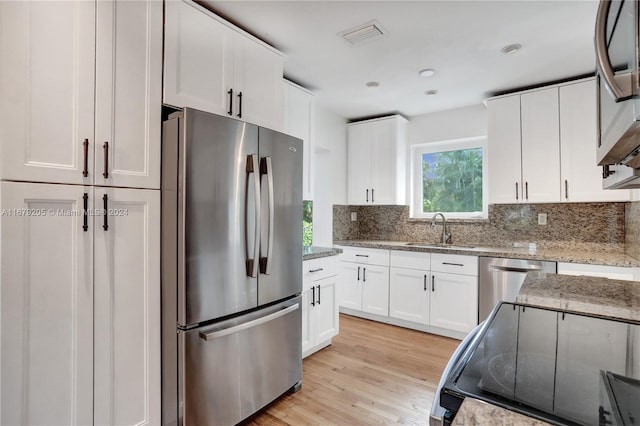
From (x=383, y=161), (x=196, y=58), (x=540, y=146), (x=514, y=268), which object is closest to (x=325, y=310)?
(x=514, y=268)

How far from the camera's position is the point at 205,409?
165 cm

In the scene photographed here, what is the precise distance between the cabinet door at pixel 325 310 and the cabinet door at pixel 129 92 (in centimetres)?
165

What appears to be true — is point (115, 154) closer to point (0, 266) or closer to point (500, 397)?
point (0, 266)

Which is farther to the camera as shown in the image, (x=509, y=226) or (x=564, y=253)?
(x=509, y=226)

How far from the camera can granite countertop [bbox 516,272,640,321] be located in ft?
3.56

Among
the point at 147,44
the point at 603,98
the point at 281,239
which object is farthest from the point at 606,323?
the point at 147,44

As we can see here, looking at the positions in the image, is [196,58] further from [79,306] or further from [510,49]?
[510,49]

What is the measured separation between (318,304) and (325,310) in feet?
0.46

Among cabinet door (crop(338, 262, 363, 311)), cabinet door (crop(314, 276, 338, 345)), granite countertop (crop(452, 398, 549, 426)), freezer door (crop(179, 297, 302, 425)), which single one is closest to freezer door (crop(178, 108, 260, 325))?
freezer door (crop(179, 297, 302, 425))

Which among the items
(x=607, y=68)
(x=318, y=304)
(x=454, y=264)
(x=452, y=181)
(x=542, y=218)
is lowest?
(x=318, y=304)

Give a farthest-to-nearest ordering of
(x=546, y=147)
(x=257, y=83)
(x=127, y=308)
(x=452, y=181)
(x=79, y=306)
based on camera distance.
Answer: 1. (x=452, y=181)
2. (x=546, y=147)
3. (x=257, y=83)
4. (x=127, y=308)
5. (x=79, y=306)

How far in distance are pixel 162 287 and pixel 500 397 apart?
5.10 feet

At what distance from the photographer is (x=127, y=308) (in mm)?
1524

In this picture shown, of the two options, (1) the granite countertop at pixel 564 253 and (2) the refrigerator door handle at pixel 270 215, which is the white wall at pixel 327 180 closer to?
(1) the granite countertop at pixel 564 253
